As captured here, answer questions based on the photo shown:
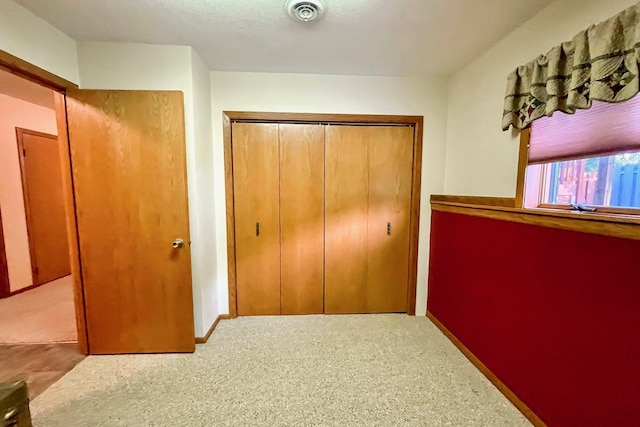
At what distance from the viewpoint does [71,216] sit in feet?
6.07

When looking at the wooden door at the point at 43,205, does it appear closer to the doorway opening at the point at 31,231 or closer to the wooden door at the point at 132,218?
the doorway opening at the point at 31,231

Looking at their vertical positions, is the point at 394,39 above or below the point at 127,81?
above

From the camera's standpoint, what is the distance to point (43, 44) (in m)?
1.59

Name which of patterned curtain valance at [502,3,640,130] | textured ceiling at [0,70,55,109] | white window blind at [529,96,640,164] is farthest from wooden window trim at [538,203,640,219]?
textured ceiling at [0,70,55,109]

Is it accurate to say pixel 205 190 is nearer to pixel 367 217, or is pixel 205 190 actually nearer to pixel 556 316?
pixel 367 217

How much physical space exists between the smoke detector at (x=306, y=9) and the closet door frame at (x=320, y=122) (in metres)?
0.87

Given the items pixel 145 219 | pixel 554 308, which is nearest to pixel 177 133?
pixel 145 219

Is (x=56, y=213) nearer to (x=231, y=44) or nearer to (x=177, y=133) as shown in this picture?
(x=177, y=133)

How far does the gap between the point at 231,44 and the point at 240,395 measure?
7.68 ft

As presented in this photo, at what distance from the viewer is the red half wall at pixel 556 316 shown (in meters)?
1.06

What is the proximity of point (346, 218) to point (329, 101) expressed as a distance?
1.10m

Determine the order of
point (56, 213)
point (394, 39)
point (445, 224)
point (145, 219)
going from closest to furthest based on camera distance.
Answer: point (394, 39), point (145, 219), point (445, 224), point (56, 213)

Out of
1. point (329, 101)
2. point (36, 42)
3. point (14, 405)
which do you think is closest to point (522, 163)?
point (329, 101)

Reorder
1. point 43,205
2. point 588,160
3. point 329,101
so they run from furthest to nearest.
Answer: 1. point 43,205
2. point 329,101
3. point 588,160
